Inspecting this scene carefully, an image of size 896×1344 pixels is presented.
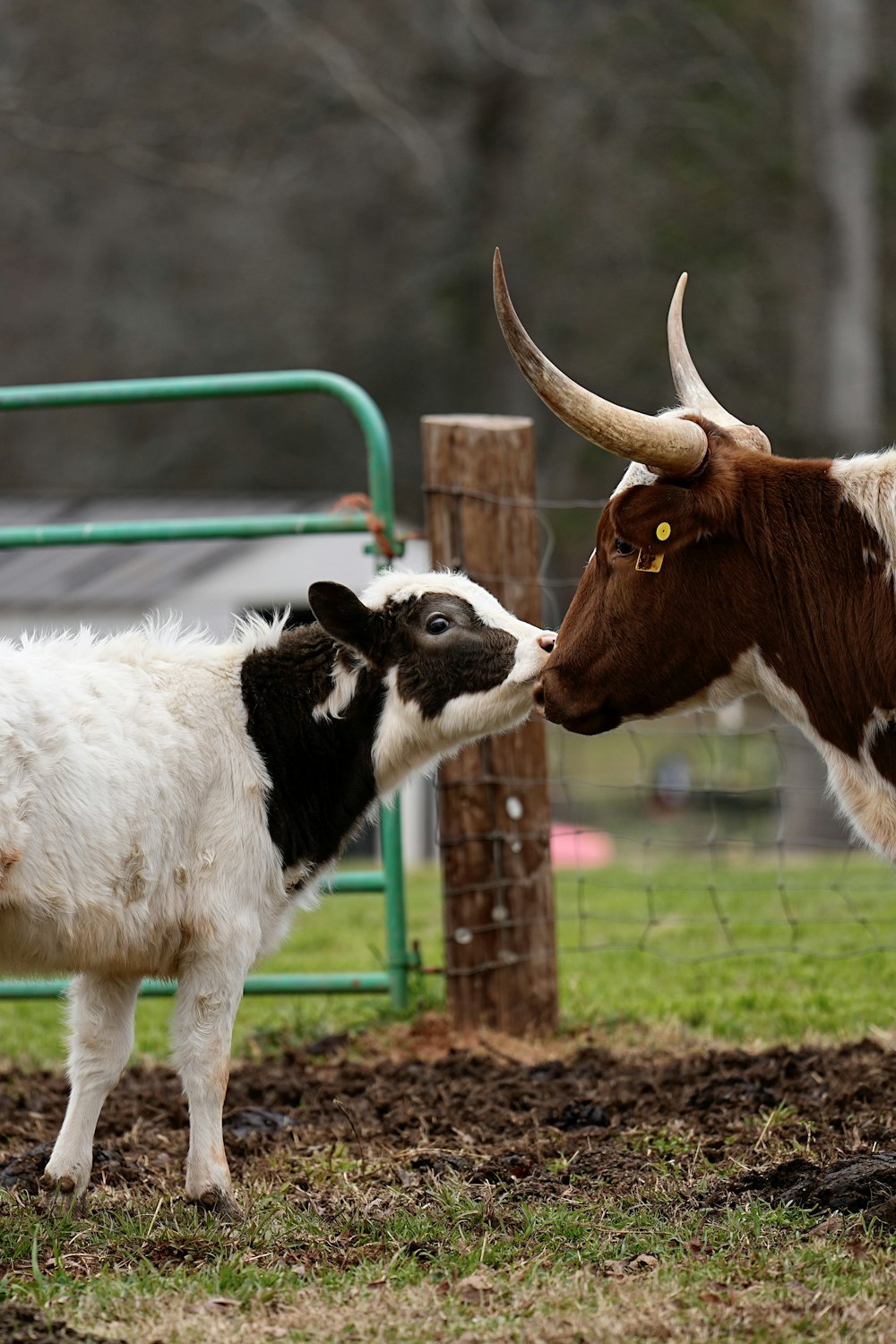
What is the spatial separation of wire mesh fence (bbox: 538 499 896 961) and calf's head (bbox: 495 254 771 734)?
494mm

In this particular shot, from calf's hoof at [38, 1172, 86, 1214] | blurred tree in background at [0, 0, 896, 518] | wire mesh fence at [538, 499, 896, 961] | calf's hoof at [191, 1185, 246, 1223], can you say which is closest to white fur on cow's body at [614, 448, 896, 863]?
wire mesh fence at [538, 499, 896, 961]

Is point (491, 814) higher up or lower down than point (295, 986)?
higher up

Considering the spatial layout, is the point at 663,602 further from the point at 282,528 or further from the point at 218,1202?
the point at 282,528

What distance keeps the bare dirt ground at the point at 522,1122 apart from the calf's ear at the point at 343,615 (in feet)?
5.32

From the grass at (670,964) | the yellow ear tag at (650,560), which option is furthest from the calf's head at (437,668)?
the grass at (670,964)

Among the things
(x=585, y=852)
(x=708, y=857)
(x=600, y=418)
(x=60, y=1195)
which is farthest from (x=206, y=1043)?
(x=585, y=852)

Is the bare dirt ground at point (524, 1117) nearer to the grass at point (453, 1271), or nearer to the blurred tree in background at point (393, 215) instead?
the grass at point (453, 1271)

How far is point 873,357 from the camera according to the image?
18.3m

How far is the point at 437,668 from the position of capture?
5152 mm

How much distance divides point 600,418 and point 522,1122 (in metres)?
2.50

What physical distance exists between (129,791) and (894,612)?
214 centimetres

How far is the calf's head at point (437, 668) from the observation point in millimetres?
5129

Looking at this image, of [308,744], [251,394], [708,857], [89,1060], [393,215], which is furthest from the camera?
[393,215]

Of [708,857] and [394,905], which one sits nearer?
[394,905]
